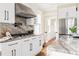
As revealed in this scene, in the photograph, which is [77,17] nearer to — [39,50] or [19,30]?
[39,50]

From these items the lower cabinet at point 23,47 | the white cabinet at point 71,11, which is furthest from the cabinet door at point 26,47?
the white cabinet at point 71,11

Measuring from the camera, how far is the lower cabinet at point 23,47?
1.86 m

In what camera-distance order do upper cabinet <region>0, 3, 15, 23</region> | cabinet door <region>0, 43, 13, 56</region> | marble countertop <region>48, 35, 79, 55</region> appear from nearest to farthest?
cabinet door <region>0, 43, 13, 56</region> → upper cabinet <region>0, 3, 15, 23</region> → marble countertop <region>48, 35, 79, 55</region>

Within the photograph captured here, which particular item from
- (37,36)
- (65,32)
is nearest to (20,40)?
(37,36)

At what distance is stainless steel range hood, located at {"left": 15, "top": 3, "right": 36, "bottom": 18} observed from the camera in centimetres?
202

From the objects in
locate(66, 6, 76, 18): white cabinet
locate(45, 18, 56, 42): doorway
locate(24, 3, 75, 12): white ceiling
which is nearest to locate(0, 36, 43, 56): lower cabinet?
locate(45, 18, 56, 42): doorway

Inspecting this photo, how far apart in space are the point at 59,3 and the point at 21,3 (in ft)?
2.11

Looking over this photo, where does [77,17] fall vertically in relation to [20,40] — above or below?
above

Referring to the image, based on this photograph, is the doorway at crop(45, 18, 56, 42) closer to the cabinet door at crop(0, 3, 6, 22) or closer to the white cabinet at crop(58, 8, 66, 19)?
the white cabinet at crop(58, 8, 66, 19)

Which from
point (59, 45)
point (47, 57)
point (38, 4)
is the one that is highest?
point (38, 4)

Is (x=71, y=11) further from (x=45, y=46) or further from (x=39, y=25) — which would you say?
(x=45, y=46)

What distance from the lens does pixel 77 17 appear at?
210cm

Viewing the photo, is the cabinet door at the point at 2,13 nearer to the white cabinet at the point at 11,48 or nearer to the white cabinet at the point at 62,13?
the white cabinet at the point at 11,48

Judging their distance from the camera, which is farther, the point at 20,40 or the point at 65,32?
the point at 65,32
